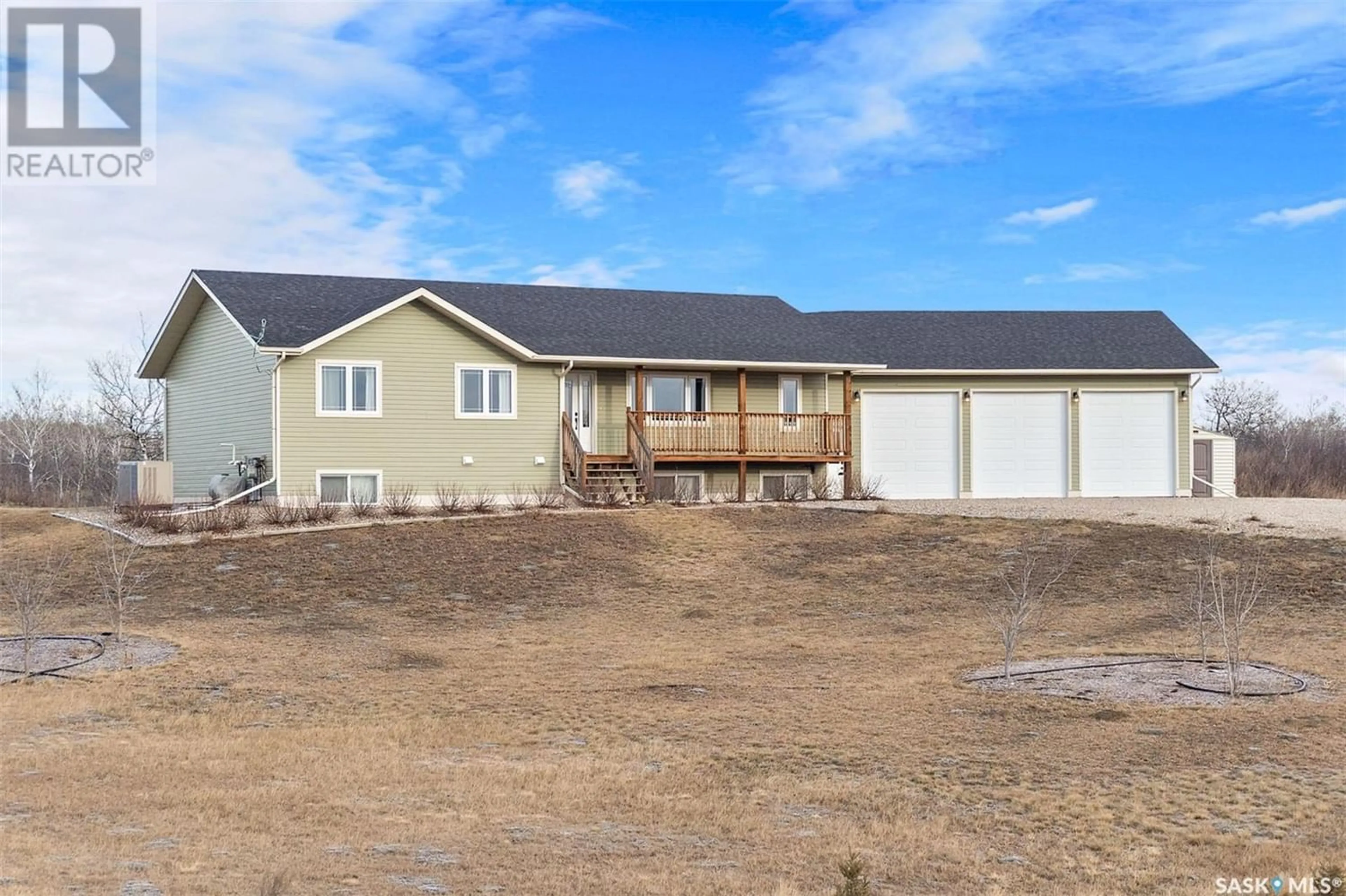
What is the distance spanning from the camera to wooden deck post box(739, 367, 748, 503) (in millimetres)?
27812

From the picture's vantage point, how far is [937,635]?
1515 centimetres

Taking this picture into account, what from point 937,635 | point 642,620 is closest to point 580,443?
point 642,620

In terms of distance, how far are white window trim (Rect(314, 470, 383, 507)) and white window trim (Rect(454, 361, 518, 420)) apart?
193 cm

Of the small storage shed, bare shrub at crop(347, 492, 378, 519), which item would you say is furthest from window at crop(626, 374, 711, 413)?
the small storage shed

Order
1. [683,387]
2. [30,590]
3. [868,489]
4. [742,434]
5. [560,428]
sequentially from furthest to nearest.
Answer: [683,387] < [868,489] < [742,434] < [560,428] < [30,590]

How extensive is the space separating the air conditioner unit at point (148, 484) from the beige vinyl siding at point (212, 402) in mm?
1477

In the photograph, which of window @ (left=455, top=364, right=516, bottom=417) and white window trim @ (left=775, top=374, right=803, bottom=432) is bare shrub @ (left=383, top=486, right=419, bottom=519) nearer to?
window @ (left=455, top=364, right=516, bottom=417)

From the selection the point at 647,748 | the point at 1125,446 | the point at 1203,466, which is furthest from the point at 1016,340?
the point at 647,748

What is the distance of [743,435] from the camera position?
28047 millimetres

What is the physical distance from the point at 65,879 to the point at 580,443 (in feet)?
69.6

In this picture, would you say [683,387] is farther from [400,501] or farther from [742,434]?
[400,501]

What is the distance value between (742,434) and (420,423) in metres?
6.69

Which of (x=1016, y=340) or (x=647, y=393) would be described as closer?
(x=647, y=393)

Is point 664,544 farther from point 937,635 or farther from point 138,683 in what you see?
point 138,683
